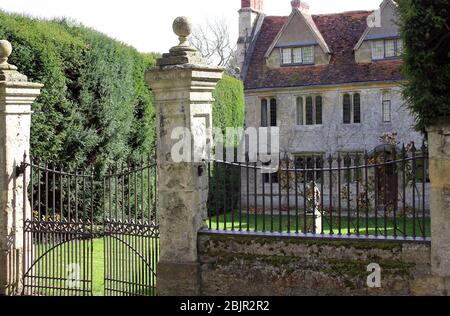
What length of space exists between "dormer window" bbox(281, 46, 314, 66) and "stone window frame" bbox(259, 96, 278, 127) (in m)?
1.68

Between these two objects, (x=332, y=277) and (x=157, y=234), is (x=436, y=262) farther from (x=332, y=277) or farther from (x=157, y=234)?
(x=157, y=234)

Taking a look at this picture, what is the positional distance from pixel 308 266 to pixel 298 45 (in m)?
21.0

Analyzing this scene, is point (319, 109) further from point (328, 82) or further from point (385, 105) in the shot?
point (385, 105)

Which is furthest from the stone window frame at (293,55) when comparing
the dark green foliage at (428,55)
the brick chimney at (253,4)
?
the dark green foliage at (428,55)

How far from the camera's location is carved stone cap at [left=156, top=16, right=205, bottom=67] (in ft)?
24.7

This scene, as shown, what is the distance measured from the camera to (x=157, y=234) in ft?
26.1

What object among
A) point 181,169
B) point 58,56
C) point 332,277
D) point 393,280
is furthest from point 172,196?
point 58,56

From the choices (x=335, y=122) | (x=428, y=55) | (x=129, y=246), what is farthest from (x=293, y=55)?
(x=428, y=55)

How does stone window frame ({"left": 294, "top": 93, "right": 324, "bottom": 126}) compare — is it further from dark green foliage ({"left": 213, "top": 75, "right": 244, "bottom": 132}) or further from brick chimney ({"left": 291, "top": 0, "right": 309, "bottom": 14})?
brick chimney ({"left": 291, "top": 0, "right": 309, "bottom": 14})

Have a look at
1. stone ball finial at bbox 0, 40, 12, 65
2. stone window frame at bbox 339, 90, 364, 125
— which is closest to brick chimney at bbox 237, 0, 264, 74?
stone window frame at bbox 339, 90, 364, 125

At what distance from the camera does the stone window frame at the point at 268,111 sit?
26.9m

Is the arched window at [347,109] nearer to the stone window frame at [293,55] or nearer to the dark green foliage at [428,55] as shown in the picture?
the stone window frame at [293,55]

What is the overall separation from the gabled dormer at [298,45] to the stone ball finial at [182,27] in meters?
19.3

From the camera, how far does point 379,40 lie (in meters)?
26.0
